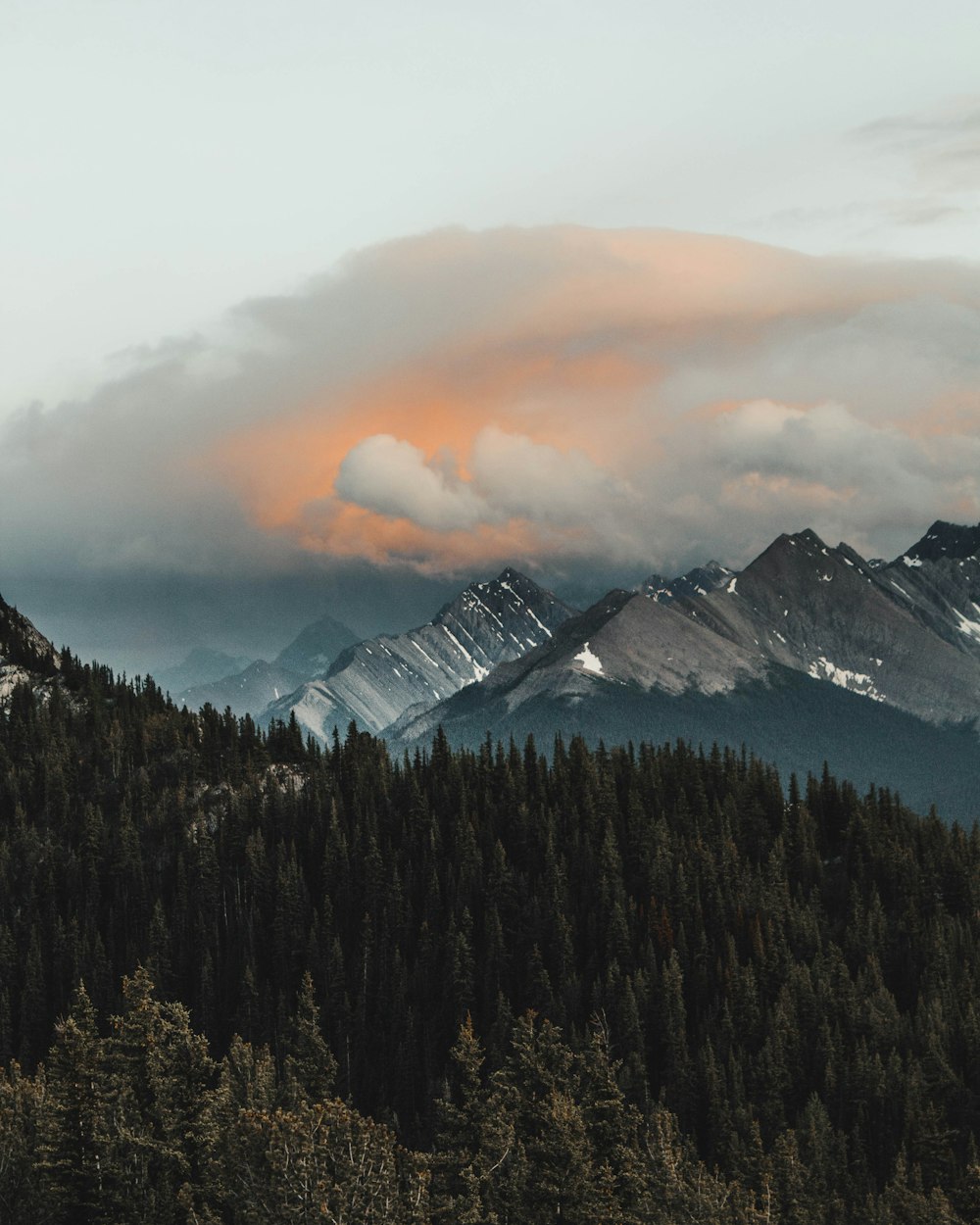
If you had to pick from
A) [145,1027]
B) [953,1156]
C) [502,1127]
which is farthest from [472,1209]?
[953,1156]

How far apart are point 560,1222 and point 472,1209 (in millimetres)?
16959

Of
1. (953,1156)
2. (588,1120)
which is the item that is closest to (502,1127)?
(588,1120)

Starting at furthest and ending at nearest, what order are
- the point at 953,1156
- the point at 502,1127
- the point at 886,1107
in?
the point at 886,1107 < the point at 953,1156 < the point at 502,1127

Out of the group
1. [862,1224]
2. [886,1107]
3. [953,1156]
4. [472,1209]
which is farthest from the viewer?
[886,1107]

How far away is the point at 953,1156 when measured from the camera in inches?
6895

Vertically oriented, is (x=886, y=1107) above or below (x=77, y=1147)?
below

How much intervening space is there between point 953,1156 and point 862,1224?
28076 millimetres

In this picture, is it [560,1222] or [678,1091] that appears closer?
[560,1222]

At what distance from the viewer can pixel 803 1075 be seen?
647ft

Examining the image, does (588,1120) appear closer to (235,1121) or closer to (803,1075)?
(803,1075)

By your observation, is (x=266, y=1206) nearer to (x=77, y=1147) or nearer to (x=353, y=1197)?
(x=353, y=1197)

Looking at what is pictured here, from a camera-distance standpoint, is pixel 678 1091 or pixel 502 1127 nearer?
pixel 502 1127

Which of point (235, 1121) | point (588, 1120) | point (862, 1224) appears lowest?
point (862, 1224)

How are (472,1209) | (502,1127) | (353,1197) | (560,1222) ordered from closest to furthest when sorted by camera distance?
(353,1197) → (472,1209) → (560,1222) → (502,1127)
